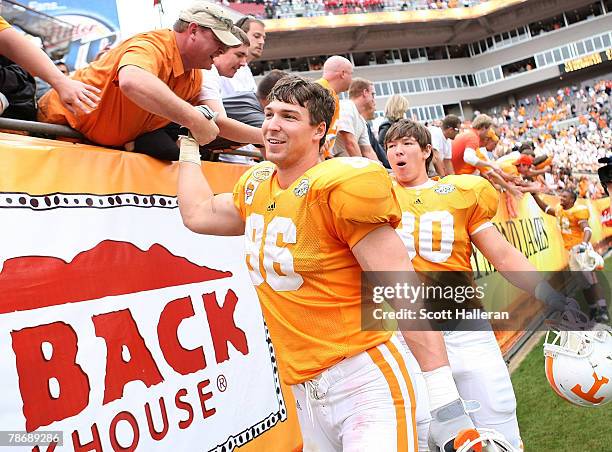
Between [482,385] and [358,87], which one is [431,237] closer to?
[482,385]

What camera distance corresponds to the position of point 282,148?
234cm

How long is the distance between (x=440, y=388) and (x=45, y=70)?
90.4 inches

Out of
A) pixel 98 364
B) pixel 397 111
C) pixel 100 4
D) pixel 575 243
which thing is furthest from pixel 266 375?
pixel 575 243

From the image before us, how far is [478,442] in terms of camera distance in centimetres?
192

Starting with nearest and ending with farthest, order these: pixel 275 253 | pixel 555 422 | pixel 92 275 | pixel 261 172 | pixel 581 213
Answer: pixel 275 253 < pixel 261 172 < pixel 92 275 < pixel 555 422 < pixel 581 213

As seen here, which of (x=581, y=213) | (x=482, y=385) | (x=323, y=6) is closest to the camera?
(x=482, y=385)

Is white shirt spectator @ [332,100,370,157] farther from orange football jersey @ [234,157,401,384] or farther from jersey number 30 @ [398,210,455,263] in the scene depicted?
orange football jersey @ [234,157,401,384]

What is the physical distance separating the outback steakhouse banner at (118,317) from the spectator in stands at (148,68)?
17cm

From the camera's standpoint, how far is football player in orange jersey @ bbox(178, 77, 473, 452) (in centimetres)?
208

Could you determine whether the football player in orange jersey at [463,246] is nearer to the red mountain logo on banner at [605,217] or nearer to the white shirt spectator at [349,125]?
the white shirt spectator at [349,125]

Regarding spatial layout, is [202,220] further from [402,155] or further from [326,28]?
[326,28]

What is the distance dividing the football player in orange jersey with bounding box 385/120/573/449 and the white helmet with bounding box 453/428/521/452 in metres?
1.02

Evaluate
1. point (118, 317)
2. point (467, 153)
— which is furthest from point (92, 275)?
point (467, 153)

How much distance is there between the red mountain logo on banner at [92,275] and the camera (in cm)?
235
